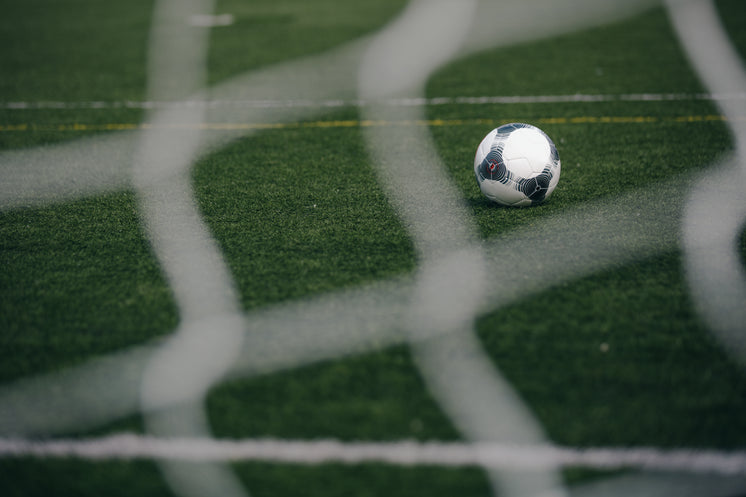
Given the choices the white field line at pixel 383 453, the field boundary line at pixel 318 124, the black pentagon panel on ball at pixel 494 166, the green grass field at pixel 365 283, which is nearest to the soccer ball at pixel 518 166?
the black pentagon panel on ball at pixel 494 166

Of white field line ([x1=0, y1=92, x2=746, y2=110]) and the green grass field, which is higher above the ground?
white field line ([x1=0, y1=92, x2=746, y2=110])

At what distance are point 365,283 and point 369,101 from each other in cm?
312

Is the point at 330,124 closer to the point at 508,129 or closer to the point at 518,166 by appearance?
the point at 508,129

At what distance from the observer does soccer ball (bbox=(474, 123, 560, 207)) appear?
10.6ft

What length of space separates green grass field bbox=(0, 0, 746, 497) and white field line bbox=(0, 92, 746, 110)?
66mm

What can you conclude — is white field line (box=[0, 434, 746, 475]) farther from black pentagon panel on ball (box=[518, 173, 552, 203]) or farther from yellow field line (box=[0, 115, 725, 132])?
yellow field line (box=[0, 115, 725, 132])

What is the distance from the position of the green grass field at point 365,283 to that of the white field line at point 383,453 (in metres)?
0.03

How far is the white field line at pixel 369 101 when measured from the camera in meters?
5.20

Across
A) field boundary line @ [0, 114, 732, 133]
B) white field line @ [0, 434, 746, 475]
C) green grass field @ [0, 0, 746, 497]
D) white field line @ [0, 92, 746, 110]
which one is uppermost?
white field line @ [0, 92, 746, 110]

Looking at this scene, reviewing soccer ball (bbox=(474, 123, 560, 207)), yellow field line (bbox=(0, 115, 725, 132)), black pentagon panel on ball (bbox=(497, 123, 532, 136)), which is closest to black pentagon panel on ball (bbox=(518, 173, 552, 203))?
soccer ball (bbox=(474, 123, 560, 207))

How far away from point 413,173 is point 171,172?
159 centimetres

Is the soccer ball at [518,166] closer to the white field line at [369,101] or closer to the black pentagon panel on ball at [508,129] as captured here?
the black pentagon panel on ball at [508,129]

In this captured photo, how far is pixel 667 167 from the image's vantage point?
3877 mm

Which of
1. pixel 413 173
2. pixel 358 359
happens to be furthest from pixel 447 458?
pixel 413 173
